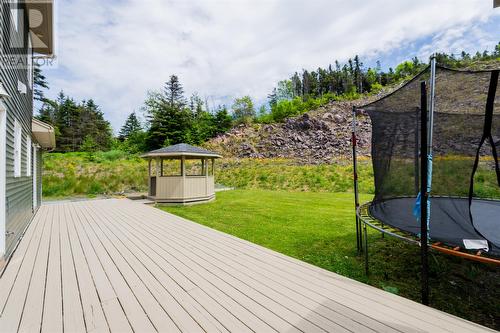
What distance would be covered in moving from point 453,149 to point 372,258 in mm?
2104

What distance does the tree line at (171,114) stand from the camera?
105ft

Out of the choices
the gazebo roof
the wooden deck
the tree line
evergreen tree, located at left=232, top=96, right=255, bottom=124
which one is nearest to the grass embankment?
the gazebo roof

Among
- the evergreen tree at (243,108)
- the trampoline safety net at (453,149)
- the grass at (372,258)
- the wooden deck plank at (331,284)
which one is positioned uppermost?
the evergreen tree at (243,108)

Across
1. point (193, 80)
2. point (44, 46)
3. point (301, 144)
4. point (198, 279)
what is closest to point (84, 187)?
point (44, 46)

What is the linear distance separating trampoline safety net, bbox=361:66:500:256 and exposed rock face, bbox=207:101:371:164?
23.8m

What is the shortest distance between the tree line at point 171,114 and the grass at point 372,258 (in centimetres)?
2693

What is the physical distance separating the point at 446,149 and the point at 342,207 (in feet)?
18.6

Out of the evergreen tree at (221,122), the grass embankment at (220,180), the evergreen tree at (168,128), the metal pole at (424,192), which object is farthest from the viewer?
the evergreen tree at (221,122)

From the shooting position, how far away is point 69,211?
712 centimetres

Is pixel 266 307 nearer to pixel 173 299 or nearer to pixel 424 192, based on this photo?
pixel 173 299

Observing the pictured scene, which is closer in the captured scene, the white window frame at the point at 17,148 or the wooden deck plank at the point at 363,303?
the wooden deck plank at the point at 363,303

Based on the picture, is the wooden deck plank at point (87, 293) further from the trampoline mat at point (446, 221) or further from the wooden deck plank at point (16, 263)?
the trampoline mat at point (446, 221)

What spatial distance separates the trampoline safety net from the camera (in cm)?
213

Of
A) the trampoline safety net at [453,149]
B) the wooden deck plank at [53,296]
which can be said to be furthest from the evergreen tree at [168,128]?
the trampoline safety net at [453,149]
